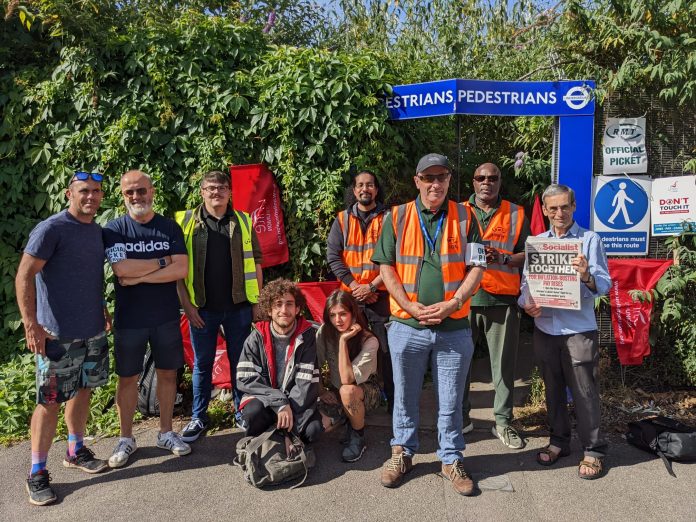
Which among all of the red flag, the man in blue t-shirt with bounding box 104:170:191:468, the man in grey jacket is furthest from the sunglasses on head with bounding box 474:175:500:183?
the man in blue t-shirt with bounding box 104:170:191:468

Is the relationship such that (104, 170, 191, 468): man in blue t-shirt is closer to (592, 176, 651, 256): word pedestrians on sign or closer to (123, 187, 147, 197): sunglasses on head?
(123, 187, 147, 197): sunglasses on head

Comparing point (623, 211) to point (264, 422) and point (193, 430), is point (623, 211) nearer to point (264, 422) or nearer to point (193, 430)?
point (264, 422)

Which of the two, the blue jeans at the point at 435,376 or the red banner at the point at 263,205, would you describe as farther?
the red banner at the point at 263,205

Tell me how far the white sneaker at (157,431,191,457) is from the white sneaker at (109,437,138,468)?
191 millimetres

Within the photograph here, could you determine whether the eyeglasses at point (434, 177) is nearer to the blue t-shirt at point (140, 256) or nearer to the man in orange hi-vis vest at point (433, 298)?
the man in orange hi-vis vest at point (433, 298)

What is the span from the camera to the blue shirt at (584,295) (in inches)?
145

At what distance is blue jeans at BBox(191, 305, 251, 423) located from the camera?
4406 mm

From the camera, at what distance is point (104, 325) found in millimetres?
3893

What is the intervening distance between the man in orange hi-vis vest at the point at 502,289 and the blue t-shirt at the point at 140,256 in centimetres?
225

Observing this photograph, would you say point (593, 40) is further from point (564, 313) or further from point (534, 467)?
point (534, 467)

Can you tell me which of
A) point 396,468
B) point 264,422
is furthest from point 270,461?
point 396,468

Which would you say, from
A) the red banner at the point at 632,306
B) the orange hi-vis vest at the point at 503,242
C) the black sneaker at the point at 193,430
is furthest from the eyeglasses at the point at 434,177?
the black sneaker at the point at 193,430

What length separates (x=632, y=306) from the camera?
16.6 feet

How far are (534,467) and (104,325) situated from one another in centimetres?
311
